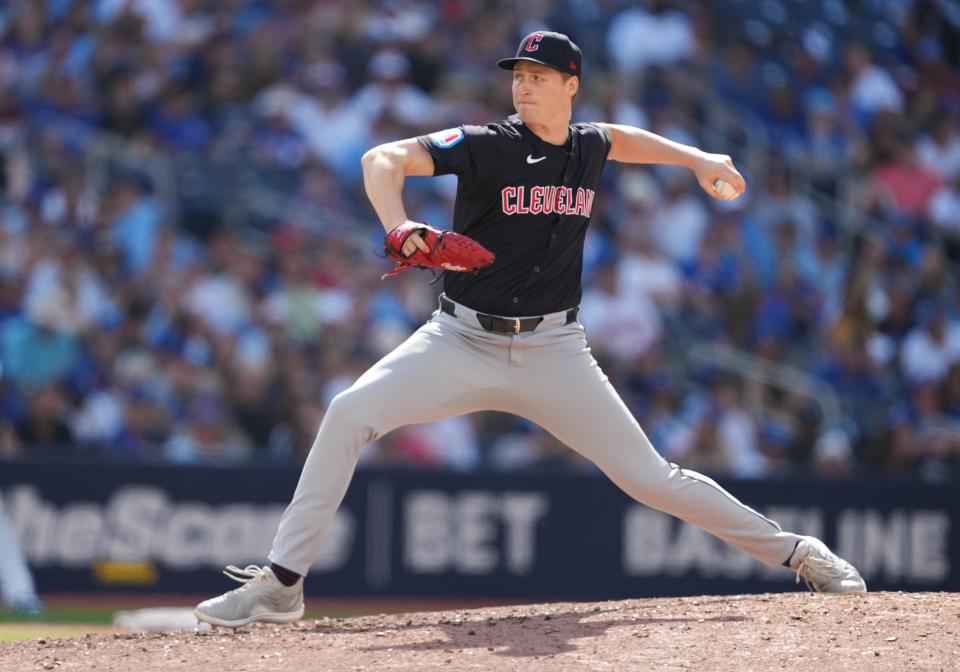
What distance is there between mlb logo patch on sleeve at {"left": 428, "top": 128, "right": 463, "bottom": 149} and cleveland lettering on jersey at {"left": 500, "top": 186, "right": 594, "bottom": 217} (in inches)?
10.3

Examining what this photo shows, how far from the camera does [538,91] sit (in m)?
5.28

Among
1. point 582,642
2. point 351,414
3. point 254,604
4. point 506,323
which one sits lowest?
point 582,642

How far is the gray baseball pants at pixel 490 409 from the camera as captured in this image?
512 centimetres

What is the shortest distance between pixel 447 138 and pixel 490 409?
1011 millimetres

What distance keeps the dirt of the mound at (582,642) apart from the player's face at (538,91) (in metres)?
1.91

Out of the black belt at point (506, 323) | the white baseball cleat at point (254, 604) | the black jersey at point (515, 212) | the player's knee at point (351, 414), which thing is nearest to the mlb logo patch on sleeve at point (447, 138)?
the black jersey at point (515, 212)

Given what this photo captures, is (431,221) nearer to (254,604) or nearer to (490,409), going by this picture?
(490,409)

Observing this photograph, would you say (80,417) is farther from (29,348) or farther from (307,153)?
(307,153)

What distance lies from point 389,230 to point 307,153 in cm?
751

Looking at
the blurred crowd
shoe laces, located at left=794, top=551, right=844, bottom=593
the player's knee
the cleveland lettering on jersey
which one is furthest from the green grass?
shoe laces, located at left=794, top=551, right=844, bottom=593

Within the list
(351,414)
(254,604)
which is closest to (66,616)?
(254,604)

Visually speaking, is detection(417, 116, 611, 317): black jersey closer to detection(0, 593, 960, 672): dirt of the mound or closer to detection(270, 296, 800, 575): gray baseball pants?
detection(270, 296, 800, 575): gray baseball pants

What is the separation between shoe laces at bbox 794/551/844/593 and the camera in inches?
223

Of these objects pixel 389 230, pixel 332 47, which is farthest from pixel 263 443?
pixel 389 230
